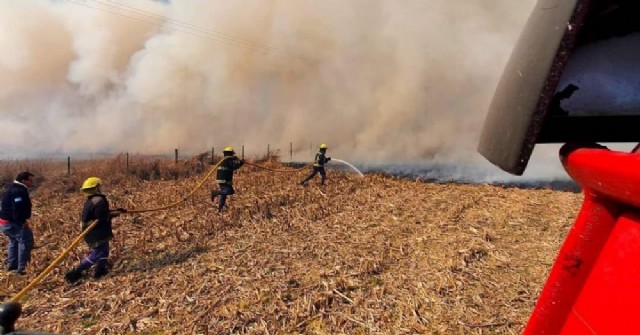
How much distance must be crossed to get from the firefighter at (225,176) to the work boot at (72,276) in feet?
15.9

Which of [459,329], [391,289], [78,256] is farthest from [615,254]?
[78,256]

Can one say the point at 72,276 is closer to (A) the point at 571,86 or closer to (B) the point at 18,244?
(B) the point at 18,244

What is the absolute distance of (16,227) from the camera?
23.4 feet

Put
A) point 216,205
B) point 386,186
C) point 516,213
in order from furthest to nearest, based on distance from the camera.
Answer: point 386,186, point 216,205, point 516,213

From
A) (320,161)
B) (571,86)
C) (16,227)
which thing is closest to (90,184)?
(16,227)

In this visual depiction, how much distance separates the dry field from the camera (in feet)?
16.0

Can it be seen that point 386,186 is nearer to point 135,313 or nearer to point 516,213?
point 516,213

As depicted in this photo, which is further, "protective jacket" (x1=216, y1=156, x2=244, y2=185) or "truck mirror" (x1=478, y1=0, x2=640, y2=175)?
"protective jacket" (x1=216, y1=156, x2=244, y2=185)

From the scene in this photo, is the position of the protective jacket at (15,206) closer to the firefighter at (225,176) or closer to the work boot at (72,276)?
the work boot at (72,276)

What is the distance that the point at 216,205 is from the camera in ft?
40.1

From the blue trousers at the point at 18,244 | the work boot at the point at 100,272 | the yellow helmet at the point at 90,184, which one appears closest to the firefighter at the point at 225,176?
the yellow helmet at the point at 90,184

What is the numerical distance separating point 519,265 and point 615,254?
6120mm

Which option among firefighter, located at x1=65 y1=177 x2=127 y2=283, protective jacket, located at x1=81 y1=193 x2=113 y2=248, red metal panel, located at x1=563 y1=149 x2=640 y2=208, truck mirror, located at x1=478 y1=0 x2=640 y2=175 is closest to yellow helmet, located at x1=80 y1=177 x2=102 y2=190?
firefighter, located at x1=65 y1=177 x2=127 y2=283

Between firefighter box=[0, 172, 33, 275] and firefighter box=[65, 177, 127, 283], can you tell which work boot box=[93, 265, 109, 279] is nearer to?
firefighter box=[65, 177, 127, 283]
